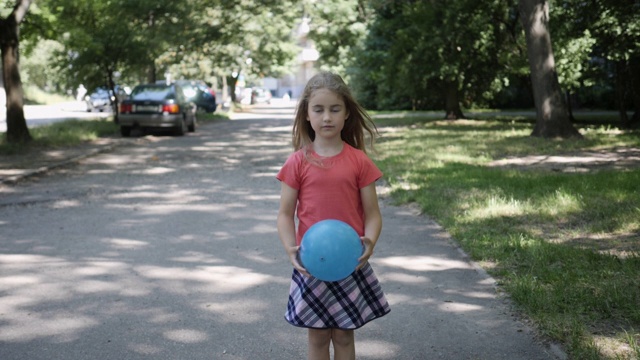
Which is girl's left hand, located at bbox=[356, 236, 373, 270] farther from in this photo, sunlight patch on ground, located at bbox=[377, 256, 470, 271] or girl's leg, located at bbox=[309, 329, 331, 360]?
sunlight patch on ground, located at bbox=[377, 256, 470, 271]

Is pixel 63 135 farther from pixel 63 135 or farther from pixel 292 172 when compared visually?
pixel 292 172

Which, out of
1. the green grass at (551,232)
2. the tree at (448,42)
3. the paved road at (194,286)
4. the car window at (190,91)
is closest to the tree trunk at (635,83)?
the tree at (448,42)

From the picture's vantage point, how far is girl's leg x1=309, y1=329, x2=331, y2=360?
11.7 ft

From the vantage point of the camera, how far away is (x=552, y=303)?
16.3 ft

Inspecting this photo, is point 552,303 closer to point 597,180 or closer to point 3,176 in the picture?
point 597,180

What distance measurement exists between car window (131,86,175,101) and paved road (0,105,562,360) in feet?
43.3

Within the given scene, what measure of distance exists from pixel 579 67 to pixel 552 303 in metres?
19.7

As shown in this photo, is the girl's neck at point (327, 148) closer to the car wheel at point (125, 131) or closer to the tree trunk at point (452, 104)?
the car wheel at point (125, 131)

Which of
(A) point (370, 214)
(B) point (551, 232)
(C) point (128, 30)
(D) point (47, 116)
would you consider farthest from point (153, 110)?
(A) point (370, 214)

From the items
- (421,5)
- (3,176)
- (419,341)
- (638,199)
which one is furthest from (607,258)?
(421,5)

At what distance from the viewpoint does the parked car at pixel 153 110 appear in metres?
23.8

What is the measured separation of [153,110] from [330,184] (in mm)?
21349

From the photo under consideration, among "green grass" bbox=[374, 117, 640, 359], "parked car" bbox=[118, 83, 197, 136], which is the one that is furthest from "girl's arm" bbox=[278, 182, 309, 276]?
"parked car" bbox=[118, 83, 197, 136]

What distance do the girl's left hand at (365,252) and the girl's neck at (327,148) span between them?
41 cm
